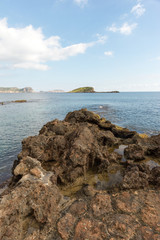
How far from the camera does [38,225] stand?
652 cm

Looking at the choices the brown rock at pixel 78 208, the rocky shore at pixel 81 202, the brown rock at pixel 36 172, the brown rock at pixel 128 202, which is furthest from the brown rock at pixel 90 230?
the brown rock at pixel 36 172

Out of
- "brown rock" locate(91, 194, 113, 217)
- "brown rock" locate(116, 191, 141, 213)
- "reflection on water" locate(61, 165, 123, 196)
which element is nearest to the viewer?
"brown rock" locate(91, 194, 113, 217)

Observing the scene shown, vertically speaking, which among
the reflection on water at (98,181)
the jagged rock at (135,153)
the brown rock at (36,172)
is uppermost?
the brown rock at (36,172)

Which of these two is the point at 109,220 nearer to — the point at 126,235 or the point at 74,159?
the point at 126,235

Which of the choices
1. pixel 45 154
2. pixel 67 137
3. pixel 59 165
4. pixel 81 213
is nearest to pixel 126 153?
pixel 67 137

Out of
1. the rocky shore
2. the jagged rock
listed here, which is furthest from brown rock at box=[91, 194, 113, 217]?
the jagged rock

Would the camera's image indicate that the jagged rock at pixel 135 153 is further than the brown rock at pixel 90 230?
Yes

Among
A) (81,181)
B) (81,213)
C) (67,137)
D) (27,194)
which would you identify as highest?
(67,137)

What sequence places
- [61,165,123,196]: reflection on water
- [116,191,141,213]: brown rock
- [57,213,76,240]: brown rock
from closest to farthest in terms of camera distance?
[57,213,76,240]: brown rock < [116,191,141,213]: brown rock < [61,165,123,196]: reflection on water

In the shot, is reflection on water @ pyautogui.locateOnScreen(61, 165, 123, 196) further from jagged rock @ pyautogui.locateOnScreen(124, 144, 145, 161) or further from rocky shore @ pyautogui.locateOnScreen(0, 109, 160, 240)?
jagged rock @ pyautogui.locateOnScreen(124, 144, 145, 161)

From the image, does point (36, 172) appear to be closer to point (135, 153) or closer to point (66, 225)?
point (66, 225)

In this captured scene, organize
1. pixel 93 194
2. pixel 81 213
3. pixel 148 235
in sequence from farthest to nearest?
pixel 93 194, pixel 81 213, pixel 148 235

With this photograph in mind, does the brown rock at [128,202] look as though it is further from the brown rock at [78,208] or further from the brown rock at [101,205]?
the brown rock at [78,208]

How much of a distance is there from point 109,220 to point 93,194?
2087mm
